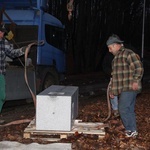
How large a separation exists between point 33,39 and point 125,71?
614 cm

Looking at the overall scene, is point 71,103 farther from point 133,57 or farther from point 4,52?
point 4,52

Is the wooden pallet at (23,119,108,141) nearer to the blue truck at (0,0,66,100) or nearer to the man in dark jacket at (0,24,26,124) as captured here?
the man in dark jacket at (0,24,26,124)

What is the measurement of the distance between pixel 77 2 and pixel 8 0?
1563cm

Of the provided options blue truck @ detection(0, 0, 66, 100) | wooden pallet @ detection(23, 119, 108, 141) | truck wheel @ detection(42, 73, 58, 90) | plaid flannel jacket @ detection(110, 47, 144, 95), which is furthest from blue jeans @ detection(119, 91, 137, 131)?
truck wheel @ detection(42, 73, 58, 90)

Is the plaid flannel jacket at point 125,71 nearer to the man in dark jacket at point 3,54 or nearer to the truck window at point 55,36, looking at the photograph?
the man in dark jacket at point 3,54

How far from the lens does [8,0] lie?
13.0 m

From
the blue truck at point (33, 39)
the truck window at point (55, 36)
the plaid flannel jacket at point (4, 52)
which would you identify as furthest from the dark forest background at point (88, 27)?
the plaid flannel jacket at point (4, 52)

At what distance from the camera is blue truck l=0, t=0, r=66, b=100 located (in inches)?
436

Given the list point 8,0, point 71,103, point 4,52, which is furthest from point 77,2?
point 71,103

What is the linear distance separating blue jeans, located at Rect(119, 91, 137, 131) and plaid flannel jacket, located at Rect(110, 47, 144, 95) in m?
0.10

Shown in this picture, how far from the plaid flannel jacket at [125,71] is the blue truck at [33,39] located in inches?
181

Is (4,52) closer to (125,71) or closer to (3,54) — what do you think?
(3,54)

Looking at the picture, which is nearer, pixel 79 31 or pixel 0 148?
pixel 0 148

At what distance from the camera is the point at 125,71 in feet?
21.6
